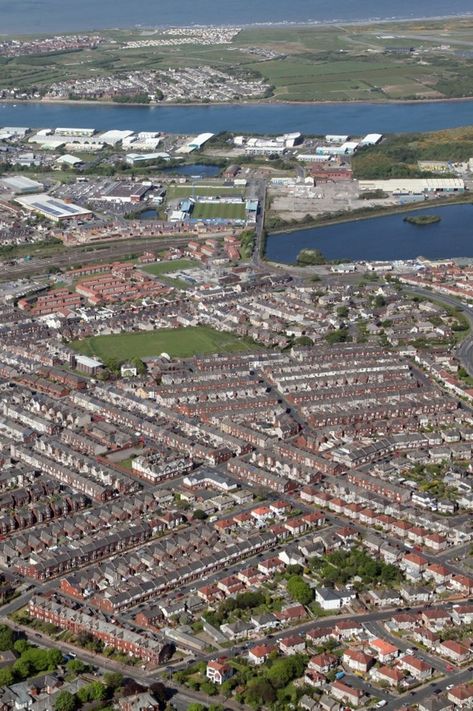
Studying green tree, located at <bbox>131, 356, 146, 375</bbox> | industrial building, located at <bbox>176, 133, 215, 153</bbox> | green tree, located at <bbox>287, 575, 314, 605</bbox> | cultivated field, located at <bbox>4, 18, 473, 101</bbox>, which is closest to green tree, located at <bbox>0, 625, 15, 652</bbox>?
green tree, located at <bbox>287, 575, 314, 605</bbox>

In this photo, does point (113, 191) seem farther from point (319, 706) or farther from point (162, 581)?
point (319, 706)

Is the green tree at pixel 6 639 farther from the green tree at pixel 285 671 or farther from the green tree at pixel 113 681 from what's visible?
the green tree at pixel 285 671

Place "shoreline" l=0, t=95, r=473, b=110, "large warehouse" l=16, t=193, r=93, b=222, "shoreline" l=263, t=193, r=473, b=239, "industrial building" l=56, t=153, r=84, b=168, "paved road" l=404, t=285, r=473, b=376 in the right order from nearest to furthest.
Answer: "paved road" l=404, t=285, r=473, b=376
"shoreline" l=263, t=193, r=473, b=239
"large warehouse" l=16, t=193, r=93, b=222
"industrial building" l=56, t=153, r=84, b=168
"shoreline" l=0, t=95, r=473, b=110

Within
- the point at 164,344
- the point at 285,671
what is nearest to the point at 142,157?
the point at 164,344

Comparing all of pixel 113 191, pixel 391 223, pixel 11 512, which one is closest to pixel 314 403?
pixel 11 512

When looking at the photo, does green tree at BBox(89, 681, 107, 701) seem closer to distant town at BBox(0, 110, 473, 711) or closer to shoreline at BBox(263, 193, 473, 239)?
distant town at BBox(0, 110, 473, 711)

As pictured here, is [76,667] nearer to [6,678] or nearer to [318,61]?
[6,678]
